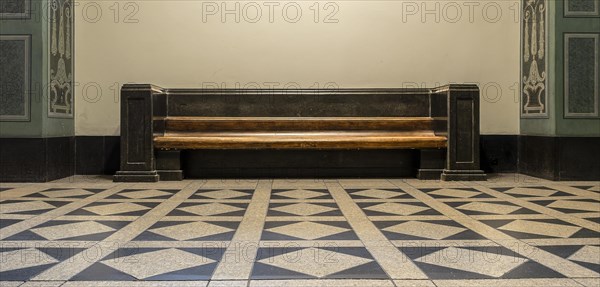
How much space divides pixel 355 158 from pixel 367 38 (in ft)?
4.97

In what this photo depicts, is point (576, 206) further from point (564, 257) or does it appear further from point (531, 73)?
point (531, 73)

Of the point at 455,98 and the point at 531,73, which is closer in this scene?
the point at 455,98

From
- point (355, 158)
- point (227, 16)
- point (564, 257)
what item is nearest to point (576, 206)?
point (564, 257)

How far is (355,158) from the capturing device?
5.84 metres

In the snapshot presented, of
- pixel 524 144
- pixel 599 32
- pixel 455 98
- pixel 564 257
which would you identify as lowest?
pixel 564 257

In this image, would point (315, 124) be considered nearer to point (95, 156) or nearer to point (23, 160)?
point (95, 156)

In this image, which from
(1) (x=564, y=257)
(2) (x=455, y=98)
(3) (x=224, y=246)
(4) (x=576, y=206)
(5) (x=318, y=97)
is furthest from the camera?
(5) (x=318, y=97)

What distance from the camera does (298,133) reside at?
5.94m

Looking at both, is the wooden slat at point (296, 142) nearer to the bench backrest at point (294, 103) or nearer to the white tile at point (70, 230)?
the bench backrest at point (294, 103)

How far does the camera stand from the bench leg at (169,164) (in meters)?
5.59

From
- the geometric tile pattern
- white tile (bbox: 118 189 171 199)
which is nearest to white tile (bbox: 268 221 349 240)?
the geometric tile pattern

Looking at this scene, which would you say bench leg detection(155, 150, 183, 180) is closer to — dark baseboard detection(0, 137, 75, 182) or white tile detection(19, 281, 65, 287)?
dark baseboard detection(0, 137, 75, 182)

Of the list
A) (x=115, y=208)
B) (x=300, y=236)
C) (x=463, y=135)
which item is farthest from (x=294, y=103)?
(x=300, y=236)

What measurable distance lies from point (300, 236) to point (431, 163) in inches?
125
